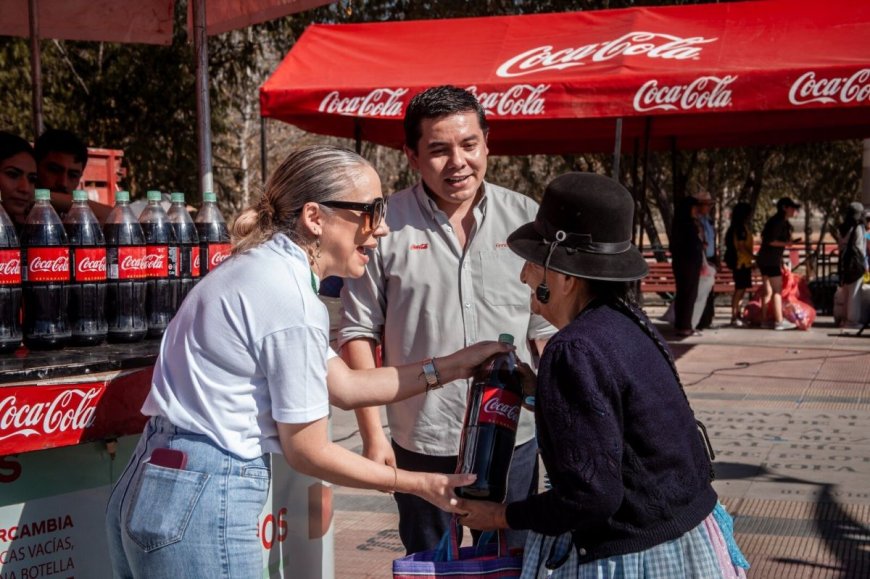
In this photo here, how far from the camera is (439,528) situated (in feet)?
10.6

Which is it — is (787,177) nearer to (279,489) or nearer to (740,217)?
(740,217)

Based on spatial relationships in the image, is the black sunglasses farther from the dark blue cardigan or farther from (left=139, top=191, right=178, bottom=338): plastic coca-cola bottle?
(left=139, top=191, right=178, bottom=338): plastic coca-cola bottle

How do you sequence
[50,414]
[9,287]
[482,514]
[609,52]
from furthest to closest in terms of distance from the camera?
[609,52] < [9,287] < [50,414] < [482,514]

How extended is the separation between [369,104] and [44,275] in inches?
258

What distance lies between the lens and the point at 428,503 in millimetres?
3227

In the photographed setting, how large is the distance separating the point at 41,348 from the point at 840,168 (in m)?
26.8

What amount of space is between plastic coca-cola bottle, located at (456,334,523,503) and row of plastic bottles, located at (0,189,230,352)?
56.9 inches

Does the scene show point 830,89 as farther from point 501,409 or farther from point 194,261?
point 501,409

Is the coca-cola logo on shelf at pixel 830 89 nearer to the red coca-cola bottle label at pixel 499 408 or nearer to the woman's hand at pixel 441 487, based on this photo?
the red coca-cola bottle label at pixel 499 408

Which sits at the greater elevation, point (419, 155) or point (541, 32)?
point (541, 32)

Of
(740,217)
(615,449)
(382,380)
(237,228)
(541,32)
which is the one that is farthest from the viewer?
(740,217)

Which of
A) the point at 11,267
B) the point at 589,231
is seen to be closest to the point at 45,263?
the point at 11,267

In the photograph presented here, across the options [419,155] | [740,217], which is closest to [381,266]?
[419,155]

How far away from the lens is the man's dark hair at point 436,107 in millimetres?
3193
